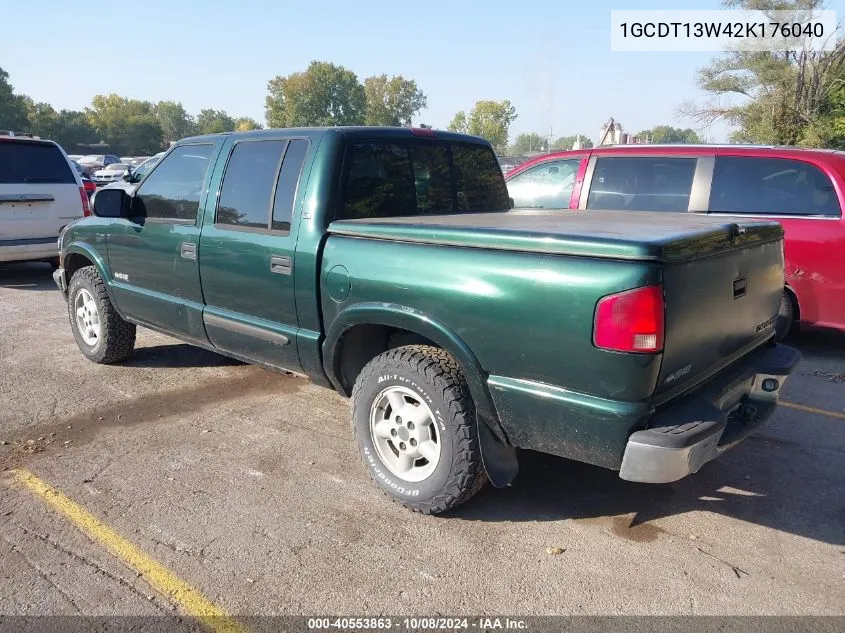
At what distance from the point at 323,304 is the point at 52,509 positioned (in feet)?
5.54

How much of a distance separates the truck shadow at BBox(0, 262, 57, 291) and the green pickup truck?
5.45 m

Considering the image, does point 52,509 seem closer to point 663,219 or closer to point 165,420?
point 165,420

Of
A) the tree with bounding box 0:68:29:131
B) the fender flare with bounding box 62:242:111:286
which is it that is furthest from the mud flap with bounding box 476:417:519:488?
the tree with bounding box 0:68:29:131

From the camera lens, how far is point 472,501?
3.41 m

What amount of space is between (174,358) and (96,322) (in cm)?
70

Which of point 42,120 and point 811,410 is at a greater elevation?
point 42,120

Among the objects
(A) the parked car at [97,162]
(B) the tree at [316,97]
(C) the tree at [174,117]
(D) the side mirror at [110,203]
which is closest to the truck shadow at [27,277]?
(D) the side mirror at [110,203]

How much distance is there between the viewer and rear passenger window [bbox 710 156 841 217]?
5.67 metres

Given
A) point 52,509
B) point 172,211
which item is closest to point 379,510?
point 52,509

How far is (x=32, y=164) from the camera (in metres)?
8.73

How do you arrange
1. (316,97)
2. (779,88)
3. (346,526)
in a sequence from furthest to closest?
(316,97) < (779,88) < (346,526)

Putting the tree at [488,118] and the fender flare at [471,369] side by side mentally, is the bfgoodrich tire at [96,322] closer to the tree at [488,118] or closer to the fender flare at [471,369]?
the fender flare at [471,369]

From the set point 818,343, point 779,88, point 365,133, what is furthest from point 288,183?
point 779,88

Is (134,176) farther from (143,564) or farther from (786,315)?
(786,315)
